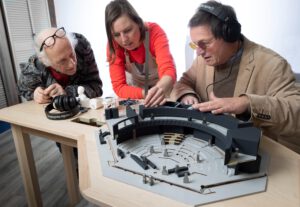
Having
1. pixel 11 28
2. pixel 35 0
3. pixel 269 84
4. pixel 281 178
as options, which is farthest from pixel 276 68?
pixel 35 0

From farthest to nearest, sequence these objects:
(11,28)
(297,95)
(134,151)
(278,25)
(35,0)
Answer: (35,0), (11,28), (278,25), (297,95), (134,151)

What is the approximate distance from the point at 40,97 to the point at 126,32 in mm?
631

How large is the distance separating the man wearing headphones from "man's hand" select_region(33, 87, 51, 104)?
74cm

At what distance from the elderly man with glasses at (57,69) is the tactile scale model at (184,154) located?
24.5 inches

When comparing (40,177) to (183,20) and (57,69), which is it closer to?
(57,69)

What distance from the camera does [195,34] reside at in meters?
1.13

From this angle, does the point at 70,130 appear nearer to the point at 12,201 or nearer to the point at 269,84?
the point at 269,84

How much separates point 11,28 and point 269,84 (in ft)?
9.06

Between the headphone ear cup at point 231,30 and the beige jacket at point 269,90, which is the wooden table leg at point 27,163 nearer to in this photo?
the beige jacket at point 269,90

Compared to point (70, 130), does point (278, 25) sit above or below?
above

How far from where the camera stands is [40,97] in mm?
1456

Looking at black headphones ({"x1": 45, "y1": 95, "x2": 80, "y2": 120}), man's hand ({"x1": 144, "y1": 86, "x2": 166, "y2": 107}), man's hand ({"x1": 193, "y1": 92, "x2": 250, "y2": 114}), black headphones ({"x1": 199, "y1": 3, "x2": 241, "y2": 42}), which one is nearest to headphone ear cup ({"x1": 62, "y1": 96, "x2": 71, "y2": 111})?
black headphones ({"x1": 45, "y1": 95, "x2": 80, "y2": 120})

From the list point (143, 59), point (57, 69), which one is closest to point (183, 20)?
Result: point (143, 59)

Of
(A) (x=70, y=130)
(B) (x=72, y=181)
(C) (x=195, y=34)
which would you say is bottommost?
(B) (x=72, y=181)
